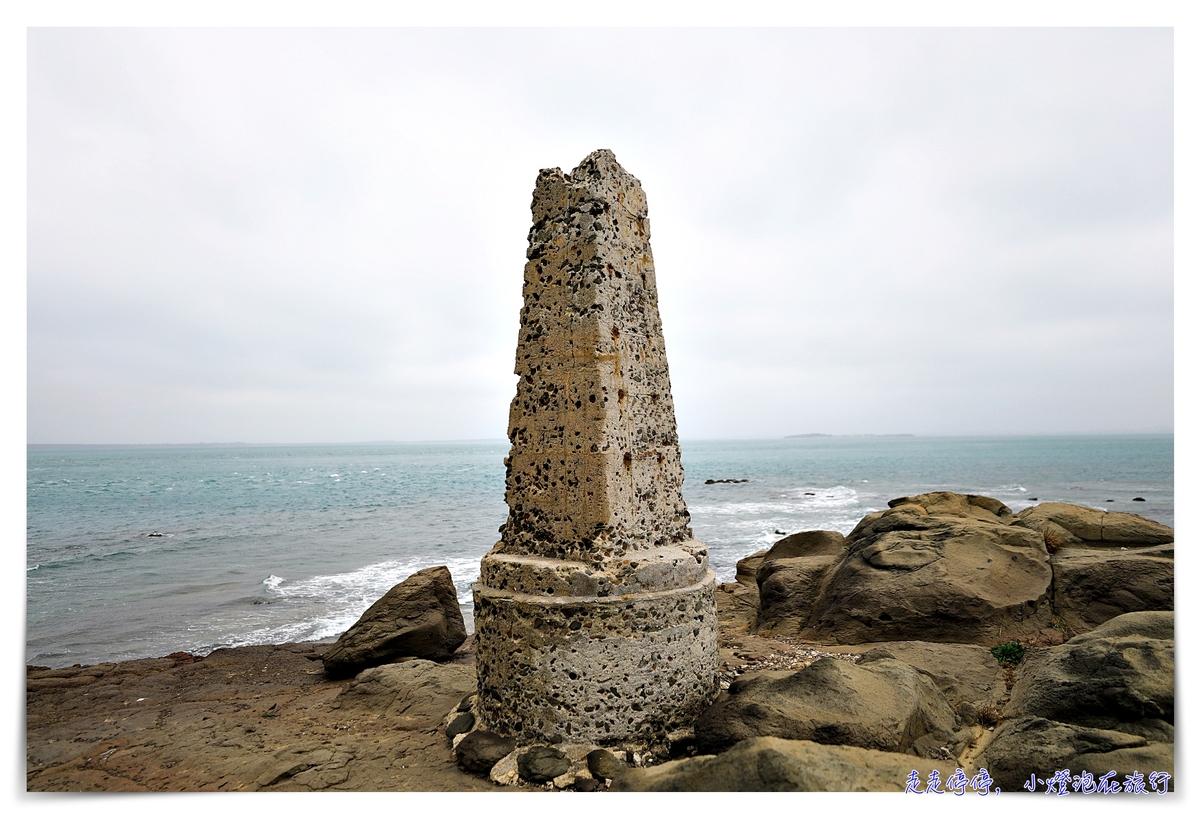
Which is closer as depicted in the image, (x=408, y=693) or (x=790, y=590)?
(x=408, y=693)

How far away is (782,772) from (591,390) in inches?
97.4

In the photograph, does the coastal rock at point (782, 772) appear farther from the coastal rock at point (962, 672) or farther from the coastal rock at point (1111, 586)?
the coastal rock at point (1111, 586)

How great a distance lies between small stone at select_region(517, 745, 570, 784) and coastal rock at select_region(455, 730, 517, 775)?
18cm

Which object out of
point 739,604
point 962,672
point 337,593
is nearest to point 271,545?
point 337,593

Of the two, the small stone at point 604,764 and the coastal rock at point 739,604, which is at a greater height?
the small stone at point 604,764

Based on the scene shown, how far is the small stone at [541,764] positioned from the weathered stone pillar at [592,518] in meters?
0.13

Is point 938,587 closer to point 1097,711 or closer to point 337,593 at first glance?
point 1097,711

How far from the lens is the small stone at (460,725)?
480cm

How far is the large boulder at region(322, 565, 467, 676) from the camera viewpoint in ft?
27.3

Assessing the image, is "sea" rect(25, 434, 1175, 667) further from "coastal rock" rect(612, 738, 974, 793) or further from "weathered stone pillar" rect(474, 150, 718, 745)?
"coastal rock" rect(612, 738, 974, 793)

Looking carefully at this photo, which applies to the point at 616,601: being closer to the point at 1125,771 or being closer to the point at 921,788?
the point at 921,788

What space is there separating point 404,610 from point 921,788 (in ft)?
22.5

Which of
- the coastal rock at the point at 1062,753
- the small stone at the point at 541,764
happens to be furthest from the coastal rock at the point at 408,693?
the coastal rock at the point at 1062,753

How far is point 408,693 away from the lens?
6043 millimetres
